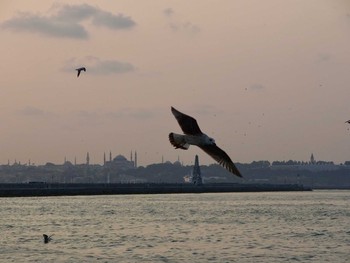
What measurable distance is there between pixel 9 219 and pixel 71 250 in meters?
36.3

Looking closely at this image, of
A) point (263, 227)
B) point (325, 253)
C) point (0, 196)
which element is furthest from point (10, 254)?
point (0, 196)

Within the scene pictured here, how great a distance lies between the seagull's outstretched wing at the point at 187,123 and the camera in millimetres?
14086

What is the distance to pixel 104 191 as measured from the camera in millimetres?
195375

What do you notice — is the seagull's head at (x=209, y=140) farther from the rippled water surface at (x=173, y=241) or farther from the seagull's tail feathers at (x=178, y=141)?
the rippled water surface at (x=173, y=241)

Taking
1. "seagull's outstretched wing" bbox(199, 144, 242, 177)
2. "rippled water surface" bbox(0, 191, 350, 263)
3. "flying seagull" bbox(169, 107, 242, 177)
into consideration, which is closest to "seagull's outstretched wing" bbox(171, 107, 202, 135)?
"flying seagull" bbox(169, 107, 242, 177)

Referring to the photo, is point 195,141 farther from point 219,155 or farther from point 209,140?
point 219,155

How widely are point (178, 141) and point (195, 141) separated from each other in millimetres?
457

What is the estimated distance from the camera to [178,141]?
50.2 ft

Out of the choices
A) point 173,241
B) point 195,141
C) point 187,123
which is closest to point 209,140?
point 195,141

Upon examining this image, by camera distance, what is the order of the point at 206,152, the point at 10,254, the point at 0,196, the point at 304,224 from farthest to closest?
the point at 0,196 → the point at 304,224 → the point at 10,254 → the point at 206,152

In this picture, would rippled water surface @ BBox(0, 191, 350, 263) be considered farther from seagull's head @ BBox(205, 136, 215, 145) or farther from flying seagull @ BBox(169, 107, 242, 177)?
seagull's head @ BBox(205, 136, 215, 145)

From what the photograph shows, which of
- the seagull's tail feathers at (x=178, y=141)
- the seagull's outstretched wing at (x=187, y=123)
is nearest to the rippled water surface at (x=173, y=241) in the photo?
the seagull's tail feathers at (x=178, y=141)

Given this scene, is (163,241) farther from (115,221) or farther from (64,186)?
(64,186)

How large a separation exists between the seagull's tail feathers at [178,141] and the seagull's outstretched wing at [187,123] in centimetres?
36
